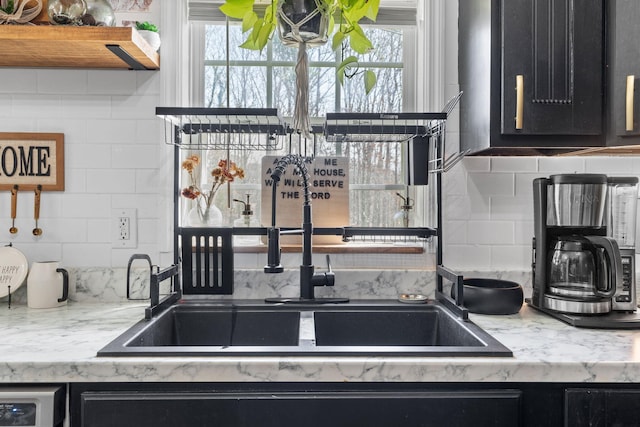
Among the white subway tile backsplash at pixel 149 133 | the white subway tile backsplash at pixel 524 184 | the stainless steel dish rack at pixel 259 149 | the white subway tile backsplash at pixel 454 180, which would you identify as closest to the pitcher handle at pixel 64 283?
the stainless steel dish rack at pixel 259 149

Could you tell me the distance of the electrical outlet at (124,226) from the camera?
1.91 meters

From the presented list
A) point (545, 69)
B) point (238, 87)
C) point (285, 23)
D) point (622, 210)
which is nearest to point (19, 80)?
point (238, 87)

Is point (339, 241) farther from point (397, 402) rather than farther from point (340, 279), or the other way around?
point (397, 402)

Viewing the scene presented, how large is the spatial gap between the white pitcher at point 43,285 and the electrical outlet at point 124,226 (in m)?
0.23

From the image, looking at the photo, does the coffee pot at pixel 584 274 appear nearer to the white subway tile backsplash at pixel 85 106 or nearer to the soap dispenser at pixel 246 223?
the soap dispenser at pixel 246 223

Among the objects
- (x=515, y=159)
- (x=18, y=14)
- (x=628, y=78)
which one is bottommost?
(x=515, y=159)

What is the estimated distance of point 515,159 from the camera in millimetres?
1931

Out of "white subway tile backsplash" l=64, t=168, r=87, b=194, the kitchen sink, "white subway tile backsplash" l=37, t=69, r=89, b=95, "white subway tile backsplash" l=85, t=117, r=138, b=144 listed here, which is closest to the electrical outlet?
"white subway tile backsplash" l=64, t=168, r=87, b=194

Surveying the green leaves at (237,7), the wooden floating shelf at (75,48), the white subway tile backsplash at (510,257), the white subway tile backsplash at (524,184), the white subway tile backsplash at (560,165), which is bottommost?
the white subway tile backsplash at (510,257)

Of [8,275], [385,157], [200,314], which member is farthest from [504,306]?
[8,275]

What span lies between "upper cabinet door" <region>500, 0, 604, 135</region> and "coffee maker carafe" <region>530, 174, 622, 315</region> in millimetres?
190

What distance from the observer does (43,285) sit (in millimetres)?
1747

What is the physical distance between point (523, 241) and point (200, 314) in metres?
1.21

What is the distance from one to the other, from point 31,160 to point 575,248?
189 centimetres
